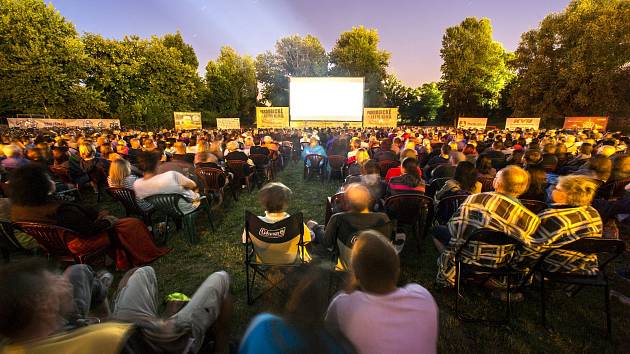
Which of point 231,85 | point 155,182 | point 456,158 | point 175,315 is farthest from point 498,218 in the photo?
point 231,85

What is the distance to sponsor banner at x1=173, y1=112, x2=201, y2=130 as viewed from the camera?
83.4ft

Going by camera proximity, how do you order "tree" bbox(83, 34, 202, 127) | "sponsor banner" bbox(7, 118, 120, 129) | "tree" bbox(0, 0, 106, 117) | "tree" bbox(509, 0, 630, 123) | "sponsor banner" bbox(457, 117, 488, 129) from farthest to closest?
1. "tree" bbox(83, 34, 202, 127)
2. "sponsor banner" bbox(457, 117, 488, 129)
3. "tree" bbox(0, 0, 106, 117)
4. "tree" bbox(509, 0, 630, 123)
5. "sponsor banner" bbox(7, 118, 120, 129)

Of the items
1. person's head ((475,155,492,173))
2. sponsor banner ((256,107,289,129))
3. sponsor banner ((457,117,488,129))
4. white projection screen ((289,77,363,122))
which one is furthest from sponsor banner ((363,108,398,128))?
person's head ((475,155,492,173))

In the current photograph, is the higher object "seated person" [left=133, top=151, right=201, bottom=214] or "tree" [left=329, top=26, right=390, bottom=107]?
"tree" [left=329, top=26, right=390, bottom=107]

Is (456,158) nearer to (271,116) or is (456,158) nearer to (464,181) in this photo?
(464,181)

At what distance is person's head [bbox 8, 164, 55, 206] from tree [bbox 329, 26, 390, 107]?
42131 mm

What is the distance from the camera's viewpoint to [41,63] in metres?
24.4

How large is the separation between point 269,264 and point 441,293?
192cm

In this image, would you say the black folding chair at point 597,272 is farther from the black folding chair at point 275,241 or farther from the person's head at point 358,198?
the black folding chair at point 275,241

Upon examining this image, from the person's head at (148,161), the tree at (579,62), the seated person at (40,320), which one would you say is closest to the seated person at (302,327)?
the seated person at (40,320)

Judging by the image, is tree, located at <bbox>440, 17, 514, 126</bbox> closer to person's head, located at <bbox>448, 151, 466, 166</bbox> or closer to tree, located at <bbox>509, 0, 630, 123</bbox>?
tree, located at <bbox>509, 0, 630, 123</bbox>

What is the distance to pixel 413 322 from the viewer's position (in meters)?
1.29

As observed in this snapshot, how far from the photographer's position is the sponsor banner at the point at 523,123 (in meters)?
23.8

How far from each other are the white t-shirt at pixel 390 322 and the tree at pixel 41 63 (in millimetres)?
33775
